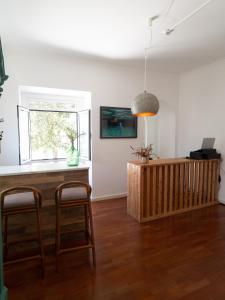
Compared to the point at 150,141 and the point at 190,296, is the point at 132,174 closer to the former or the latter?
the point at 190,296

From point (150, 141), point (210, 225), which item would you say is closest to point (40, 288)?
point (210, 225)

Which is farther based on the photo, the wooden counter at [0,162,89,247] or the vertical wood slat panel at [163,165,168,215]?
the vertical wood slat panel at [163,165,168,215]

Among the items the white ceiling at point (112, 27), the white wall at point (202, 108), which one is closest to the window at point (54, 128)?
the white ceiling at point (112, 27)

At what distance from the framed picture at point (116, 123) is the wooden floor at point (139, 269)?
1.95m

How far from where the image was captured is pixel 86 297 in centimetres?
172

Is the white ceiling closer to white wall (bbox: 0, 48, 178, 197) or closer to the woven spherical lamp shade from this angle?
white wall (bbox: 0, 48, 178, 197)

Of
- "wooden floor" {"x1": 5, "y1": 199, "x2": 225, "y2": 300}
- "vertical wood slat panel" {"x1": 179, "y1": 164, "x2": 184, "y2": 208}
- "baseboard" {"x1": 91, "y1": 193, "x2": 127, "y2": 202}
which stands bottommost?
"wooden floor" {"x1": 5, "y1": 199, "x2": 225, "y2": 300}

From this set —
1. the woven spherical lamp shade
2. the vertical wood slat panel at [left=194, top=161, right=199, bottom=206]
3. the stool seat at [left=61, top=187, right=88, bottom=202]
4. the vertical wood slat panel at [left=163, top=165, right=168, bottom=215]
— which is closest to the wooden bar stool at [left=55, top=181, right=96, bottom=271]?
the stool seat at [left=61, top=187, right=88, bottom=202]

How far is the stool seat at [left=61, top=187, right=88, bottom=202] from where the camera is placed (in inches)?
82.4

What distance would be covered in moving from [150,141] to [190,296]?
3916mm

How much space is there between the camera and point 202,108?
4297 mm

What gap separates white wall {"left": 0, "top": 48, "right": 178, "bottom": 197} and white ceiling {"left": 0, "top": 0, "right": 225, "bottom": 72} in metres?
0.35

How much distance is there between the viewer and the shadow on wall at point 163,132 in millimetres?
5086

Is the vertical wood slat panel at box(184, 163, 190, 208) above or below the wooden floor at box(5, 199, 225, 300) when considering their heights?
above
